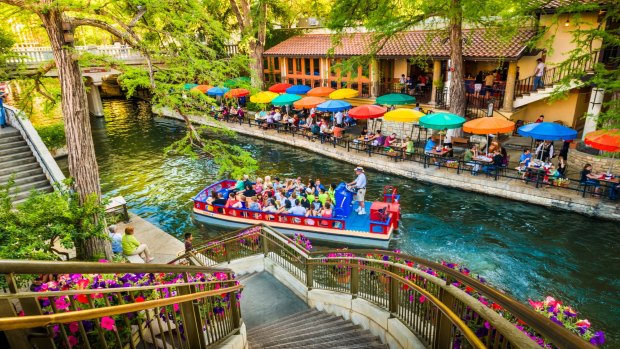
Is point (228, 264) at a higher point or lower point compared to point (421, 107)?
lower

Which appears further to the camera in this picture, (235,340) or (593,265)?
(593,265)

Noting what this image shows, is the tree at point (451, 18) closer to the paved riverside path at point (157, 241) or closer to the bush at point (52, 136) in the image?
the paved riverside path at point (157, 241)

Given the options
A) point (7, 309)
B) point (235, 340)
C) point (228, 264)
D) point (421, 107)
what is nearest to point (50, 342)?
point (7, 309)

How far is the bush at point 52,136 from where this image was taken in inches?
967

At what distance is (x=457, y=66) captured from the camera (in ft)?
67.5

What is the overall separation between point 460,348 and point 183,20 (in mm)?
7945

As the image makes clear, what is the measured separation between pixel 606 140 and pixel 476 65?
15.1 meters

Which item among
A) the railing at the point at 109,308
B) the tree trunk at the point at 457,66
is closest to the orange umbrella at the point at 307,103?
the tree trunk at the point at 457,66

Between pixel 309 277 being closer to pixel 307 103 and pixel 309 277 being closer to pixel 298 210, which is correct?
pixel 298 210

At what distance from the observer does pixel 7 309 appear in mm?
2311

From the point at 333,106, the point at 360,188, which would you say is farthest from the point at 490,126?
the point at 333,106

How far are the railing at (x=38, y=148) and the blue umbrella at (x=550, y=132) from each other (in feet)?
57.4

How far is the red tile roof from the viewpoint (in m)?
21.8

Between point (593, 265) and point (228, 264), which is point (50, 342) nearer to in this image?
point (228, 264)
